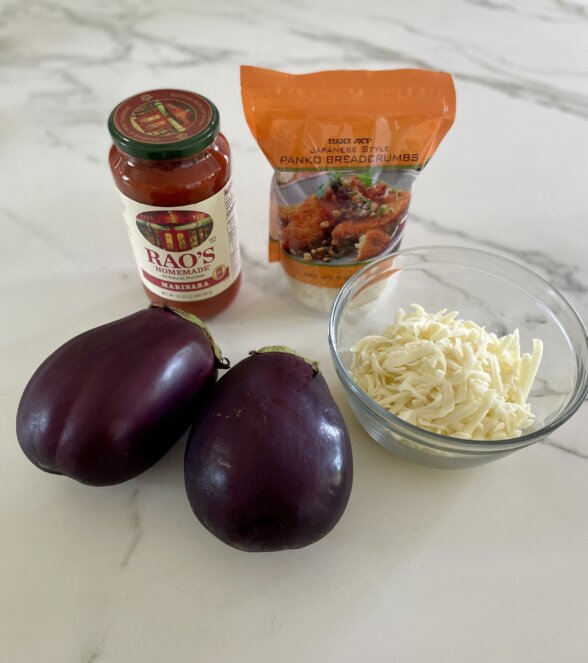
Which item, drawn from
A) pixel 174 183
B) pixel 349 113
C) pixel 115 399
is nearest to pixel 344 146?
pixel 349 113

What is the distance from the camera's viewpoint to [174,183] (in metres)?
0.69

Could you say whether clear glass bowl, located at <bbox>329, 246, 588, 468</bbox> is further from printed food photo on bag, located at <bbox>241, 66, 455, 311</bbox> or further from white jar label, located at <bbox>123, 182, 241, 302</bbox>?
white jar label, located at <bbox>123, 182, 241, 302</bbox>

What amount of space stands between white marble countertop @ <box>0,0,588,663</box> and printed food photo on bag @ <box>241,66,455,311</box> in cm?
14

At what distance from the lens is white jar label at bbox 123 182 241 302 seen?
0.72m

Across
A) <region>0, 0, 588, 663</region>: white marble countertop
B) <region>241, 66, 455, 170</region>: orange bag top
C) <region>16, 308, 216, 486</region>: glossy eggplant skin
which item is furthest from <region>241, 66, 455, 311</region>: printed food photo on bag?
<region>16, 308, 216, 486</region>: glossy eggplant skin

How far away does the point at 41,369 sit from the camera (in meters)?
0.65

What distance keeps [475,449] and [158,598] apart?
364 mm

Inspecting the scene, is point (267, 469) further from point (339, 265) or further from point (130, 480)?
point (339, 265)

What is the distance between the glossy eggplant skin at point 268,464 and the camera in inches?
22.2

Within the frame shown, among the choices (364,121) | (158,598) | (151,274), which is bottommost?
(158,598)

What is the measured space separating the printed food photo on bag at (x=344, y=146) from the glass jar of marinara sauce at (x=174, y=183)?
8cm

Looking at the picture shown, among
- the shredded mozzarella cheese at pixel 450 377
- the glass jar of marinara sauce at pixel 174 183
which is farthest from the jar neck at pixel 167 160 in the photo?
the shredded mozzarella cheese at pixel 450 377

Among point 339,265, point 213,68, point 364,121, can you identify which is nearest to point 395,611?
point 339,265

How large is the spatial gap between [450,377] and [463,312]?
0.71 feet
